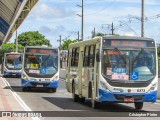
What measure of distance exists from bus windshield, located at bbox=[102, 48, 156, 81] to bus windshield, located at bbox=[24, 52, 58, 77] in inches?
435

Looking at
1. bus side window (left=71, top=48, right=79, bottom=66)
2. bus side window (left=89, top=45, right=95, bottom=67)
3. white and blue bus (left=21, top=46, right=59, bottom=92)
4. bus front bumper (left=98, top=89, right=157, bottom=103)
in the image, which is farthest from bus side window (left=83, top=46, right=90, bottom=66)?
white and blue bus (left=21, top=46, right=59, bottom=92)

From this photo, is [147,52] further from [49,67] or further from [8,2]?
[8,2]

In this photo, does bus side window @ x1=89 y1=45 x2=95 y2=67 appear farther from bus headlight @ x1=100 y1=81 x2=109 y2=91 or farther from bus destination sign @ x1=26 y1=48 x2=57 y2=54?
bus destination sign @ x1=26 y1=48 x2=57 y2=54

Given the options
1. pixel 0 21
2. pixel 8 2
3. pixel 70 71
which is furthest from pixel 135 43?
pixel 0 21

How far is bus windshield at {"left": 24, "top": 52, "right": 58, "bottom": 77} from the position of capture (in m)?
28.5

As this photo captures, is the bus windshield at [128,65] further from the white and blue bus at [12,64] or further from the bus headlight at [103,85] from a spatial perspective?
the white and blue bus at [12,64]

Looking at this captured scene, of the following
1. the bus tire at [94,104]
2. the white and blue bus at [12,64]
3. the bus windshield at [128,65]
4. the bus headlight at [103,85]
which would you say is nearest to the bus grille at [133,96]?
the bus headlight at [103,85]

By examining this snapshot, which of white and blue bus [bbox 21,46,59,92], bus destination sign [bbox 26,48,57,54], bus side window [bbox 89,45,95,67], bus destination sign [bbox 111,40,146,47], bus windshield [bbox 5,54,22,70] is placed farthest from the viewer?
bus windshield [bbox 5,54,22,70]

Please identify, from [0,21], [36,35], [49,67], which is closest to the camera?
[49,67]

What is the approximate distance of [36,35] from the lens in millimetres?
155750

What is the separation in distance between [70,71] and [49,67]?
17.5 ft

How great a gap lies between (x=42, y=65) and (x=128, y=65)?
37.3ft

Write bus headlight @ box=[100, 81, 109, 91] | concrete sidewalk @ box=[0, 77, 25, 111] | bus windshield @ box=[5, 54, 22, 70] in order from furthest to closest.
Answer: bus windshield @ box=[5, 54, 22, 70]
bus headlight @ box=[100, 81, 109, 91]
concrete sidewalk @ box=[0, 77, 25, 111]

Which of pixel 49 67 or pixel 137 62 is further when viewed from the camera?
pixel 49 67
